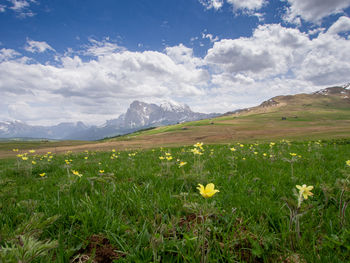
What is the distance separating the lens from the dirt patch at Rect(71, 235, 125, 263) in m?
1.70

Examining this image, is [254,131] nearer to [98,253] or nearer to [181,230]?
[181,230]

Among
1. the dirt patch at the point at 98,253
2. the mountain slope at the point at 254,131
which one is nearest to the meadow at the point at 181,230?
the dirt patch at the point at 98,253

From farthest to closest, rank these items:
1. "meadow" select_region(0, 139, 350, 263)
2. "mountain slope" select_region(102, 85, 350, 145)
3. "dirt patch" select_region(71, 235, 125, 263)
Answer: "mountain slope" select_region(102, 85, 350, 145)
"dirt patch" select_region(71, 235, 125, 263)
"meadow" select_region(0, 139, 350, 263)

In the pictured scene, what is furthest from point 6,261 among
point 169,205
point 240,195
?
point 240,195

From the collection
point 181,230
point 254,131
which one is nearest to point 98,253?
point 181,230

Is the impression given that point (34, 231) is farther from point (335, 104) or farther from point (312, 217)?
point (335, 104)

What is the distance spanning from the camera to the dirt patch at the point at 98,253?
66.8 inches

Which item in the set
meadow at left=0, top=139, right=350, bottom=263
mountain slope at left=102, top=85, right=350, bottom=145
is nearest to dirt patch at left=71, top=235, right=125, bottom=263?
meadow at left=0, top=139, right=350, bottom=263

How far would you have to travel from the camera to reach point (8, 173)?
638cm

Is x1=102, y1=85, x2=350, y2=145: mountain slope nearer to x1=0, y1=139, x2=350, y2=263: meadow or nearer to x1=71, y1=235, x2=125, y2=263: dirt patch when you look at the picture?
x1=0, y1=139, x2=350, y2=263: meadow

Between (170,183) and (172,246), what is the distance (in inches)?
84.0

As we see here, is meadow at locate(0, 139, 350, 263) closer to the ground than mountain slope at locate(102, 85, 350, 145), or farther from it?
farther from it

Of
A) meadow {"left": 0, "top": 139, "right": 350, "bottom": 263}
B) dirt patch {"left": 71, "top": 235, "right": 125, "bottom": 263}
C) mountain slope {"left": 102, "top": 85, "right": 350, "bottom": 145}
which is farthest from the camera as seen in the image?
mountain slope {"left": 102, "top": 85, "right": 350, "bottom": 145}

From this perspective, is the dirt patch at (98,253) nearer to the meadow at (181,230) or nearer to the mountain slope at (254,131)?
the meadow at (181,230)
